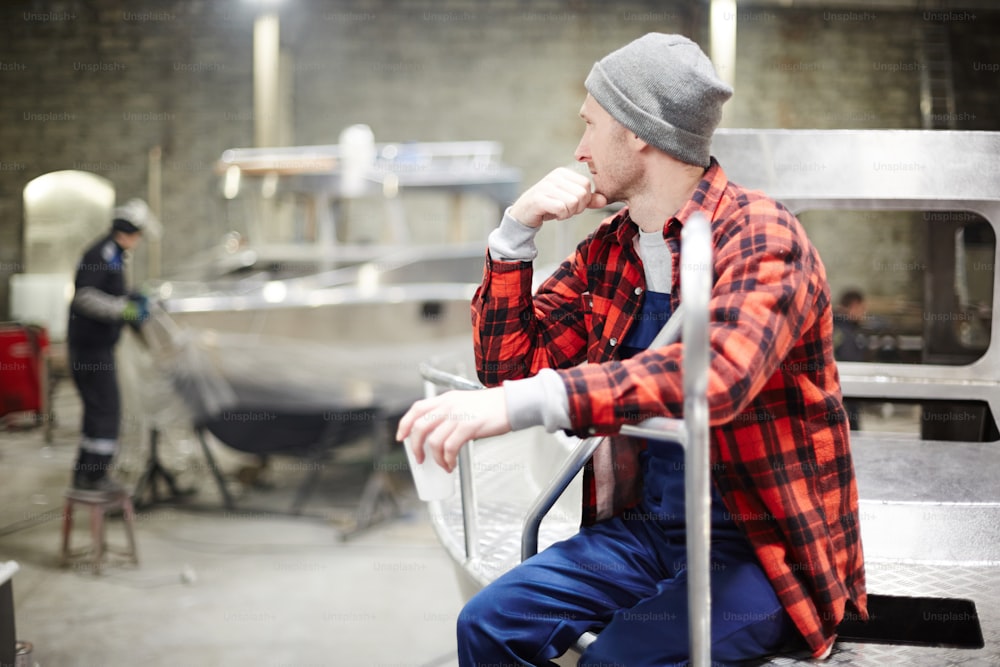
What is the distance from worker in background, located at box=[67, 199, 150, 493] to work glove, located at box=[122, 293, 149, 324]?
0.07m

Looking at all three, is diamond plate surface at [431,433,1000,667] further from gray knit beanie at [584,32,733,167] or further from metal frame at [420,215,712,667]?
gray knit beanie at [584,32,733,167]

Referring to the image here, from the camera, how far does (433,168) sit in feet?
25.0

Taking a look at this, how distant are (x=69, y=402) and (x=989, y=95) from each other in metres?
13.1

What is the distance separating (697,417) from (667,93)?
0.61 m

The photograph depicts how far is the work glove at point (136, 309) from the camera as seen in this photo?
212 inches

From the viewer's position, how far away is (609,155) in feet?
5.16

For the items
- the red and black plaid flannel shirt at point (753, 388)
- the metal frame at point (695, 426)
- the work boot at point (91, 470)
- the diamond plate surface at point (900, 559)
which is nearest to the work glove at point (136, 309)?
the work boot at point (91, 470)

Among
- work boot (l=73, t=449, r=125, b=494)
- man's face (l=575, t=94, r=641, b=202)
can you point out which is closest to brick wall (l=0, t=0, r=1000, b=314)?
work boot (l=73, t=449, r=125, b=494)

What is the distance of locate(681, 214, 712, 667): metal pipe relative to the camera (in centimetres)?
108

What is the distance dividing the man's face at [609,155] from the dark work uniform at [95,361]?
4310 millimetres

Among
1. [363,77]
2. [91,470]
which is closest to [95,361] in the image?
[91,470]

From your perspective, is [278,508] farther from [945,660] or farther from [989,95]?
[989,95]

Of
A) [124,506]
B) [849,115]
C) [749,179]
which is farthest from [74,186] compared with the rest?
[749,179]

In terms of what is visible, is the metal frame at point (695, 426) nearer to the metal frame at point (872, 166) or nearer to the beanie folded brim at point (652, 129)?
the beanie folded brim at point (652, 129)
